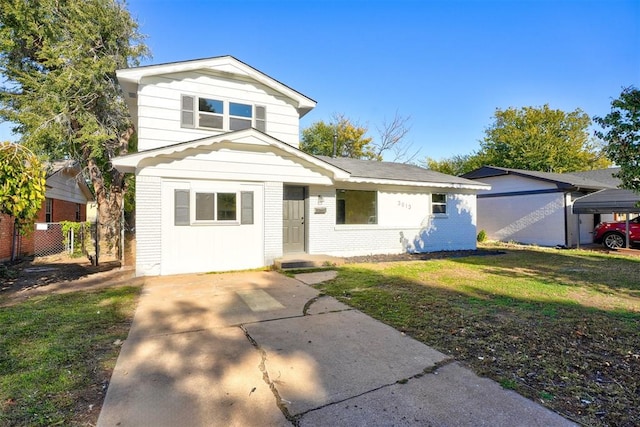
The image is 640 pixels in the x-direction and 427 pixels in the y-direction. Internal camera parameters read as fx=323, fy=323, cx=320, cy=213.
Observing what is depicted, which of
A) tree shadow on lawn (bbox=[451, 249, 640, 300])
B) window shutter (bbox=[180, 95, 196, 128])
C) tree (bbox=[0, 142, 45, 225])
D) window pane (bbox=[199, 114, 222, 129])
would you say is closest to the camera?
tree (bbox=[0, 142, 45, 225])

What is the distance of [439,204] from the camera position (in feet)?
44.1

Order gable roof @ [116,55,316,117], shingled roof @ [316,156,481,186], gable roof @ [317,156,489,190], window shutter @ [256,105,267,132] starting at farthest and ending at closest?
shingled roof @ [316,156,481,186] < gable roof @ [317,156,489,190] < window shutter @ [256,105,267,132] < gable roof @ [116,55,316,117]

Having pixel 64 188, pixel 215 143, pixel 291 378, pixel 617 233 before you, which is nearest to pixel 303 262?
pixel 215 143

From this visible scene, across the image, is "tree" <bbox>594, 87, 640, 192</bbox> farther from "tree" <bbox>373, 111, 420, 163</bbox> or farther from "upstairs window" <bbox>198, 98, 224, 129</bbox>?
"tree" <bbox>373, 111, 420, 163</bbox>

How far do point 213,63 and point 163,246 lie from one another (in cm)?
545

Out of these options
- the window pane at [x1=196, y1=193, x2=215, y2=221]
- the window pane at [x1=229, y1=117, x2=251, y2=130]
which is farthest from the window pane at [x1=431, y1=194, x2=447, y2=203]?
the window pane at [x1=196, y1=193, x2=215, y2=221]

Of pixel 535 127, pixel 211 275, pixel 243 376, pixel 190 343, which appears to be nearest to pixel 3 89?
pixel 211 275

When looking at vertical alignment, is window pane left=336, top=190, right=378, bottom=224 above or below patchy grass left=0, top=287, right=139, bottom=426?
above

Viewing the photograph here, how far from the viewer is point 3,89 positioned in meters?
14.5

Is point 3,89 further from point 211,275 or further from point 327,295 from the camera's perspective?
point 327,295

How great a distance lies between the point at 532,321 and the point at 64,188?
21134 millimetres

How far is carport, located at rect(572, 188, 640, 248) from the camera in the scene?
1324cm

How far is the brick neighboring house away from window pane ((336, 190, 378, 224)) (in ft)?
31.7

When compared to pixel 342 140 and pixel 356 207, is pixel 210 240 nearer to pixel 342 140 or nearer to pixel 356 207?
pixel 356 207
